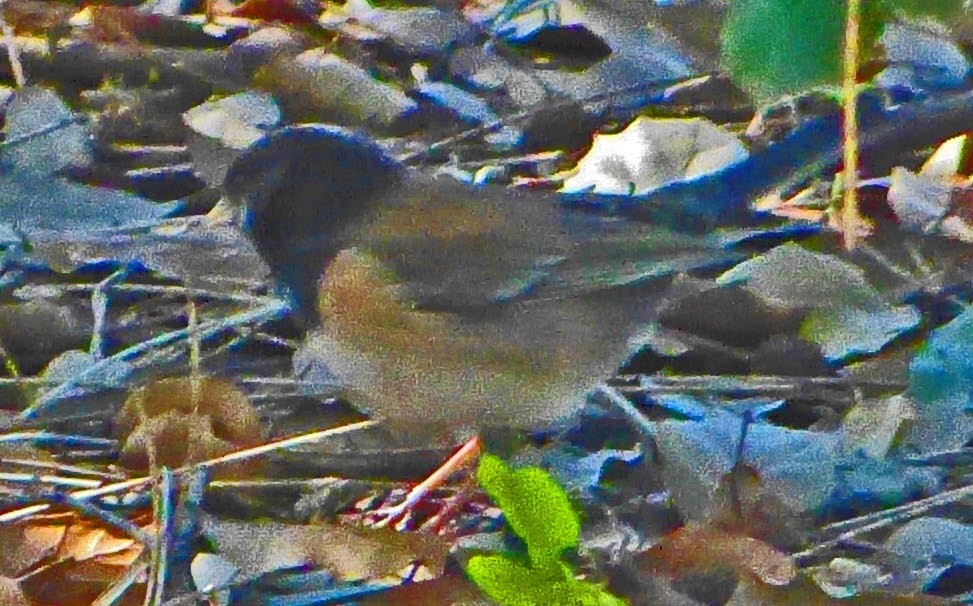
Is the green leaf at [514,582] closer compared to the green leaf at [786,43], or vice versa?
the green leaf at [514,582]

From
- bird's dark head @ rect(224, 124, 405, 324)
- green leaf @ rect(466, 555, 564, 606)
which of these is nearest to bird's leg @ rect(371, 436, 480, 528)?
bird's dark head @ rect(224, 124, 405, 324)

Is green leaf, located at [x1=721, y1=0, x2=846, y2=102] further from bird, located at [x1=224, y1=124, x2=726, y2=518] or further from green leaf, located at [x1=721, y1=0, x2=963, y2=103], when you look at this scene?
bird, located at [x1=224, y1=124, x2=726, y2=518]

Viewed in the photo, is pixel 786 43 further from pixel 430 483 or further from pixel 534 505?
pixel 430 483

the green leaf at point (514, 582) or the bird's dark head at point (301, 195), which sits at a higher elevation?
the green leaf at point (514, 582)

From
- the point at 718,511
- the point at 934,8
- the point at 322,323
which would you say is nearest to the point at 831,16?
the point at 934,8

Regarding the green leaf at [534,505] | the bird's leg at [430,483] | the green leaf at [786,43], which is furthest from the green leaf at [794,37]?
the bird's leg at [430,483]

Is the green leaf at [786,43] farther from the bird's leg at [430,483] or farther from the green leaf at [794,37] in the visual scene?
the bird's leg at [430,483]

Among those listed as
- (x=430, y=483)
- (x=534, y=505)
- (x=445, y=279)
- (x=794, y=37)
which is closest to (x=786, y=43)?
(x=794, y=37)

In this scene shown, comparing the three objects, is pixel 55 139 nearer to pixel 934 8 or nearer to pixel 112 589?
pixel 112 589
